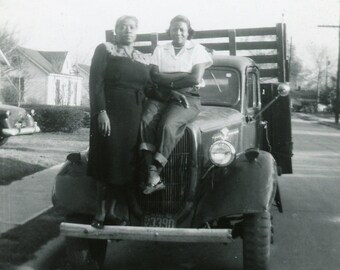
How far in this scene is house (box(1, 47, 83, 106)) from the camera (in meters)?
45.8

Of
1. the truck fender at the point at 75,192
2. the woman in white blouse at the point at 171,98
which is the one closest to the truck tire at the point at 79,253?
the truck fender at the point at 75,192

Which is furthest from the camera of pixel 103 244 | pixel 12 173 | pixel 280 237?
pixel 12 173

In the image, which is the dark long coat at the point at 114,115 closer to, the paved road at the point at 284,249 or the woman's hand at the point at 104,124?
the woman's hand at the point at 104,124

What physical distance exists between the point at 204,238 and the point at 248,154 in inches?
43.3

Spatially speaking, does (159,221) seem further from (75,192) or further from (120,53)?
(120,53)

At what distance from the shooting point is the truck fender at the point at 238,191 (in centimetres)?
453

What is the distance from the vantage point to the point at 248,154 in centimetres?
502

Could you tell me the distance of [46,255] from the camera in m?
5.48

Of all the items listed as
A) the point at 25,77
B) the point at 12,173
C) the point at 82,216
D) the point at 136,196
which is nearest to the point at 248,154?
the point at 136,196

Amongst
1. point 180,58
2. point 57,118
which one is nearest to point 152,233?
point 180,58

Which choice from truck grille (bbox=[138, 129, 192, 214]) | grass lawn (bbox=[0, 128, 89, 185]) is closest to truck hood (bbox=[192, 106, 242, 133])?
truck grille (bbox=[138, 129, 192, 214])

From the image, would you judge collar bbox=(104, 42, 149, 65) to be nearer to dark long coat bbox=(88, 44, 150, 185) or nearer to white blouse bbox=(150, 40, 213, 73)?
dark long coat bbox=(88, 44, 150, 185)

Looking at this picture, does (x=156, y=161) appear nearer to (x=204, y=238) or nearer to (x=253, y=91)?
(x=204, y=238)

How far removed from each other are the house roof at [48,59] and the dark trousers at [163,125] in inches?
1868
